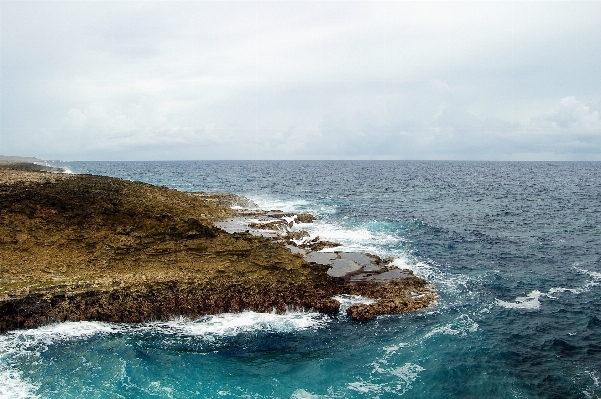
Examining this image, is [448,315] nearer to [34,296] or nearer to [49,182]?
[34,296]

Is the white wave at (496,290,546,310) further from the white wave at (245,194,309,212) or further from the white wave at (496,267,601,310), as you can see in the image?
the white wave at (245,194,309,212)

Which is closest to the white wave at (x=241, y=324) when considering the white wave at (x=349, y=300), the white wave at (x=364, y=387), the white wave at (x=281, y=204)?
the white wave at (x=349, y=300)

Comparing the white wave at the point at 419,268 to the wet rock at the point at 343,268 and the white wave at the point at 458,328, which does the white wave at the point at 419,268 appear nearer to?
the wet rock at the point at 343,268

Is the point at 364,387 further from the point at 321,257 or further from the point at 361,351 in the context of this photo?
the point at 321,257

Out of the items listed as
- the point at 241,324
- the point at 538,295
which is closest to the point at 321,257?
the point at 241,324

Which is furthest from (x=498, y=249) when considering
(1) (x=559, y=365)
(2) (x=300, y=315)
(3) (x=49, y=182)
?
(3) (x=49, y=182)

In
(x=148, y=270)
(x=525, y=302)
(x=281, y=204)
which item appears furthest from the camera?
(x=281, y=204)

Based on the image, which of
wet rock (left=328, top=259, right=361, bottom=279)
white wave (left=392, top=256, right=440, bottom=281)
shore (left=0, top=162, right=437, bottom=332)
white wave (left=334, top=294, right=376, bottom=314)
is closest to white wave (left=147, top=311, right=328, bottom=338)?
shore (left=0, top=162, right=437, bottom=332)
